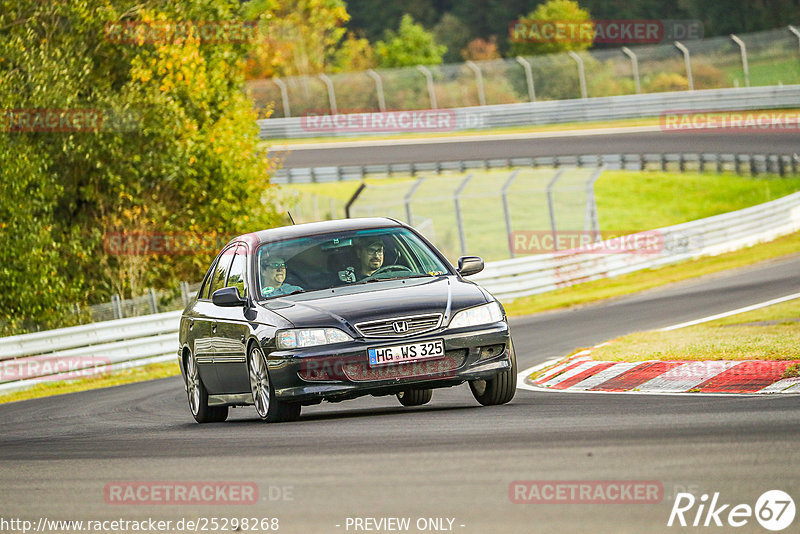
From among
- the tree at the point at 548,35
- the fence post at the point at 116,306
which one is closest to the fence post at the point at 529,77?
the tree at the point at 548,35

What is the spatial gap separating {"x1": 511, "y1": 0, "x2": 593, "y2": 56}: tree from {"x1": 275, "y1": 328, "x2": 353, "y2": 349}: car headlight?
6259 cm

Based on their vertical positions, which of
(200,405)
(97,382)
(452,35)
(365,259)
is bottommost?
(452,35)

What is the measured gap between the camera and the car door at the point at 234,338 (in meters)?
10.2

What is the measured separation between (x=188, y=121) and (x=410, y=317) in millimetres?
18725

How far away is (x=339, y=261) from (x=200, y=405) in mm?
2023

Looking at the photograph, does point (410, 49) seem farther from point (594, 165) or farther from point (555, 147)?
point (594, 165)

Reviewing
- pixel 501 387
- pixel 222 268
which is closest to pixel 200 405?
pixel 222 268

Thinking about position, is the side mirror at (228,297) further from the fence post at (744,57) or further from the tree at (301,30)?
the tree at (301,30)

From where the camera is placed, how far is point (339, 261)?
34.0ft

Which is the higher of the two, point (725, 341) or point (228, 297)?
point (228, 297)

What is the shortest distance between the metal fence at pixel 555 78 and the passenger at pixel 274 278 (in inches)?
1487

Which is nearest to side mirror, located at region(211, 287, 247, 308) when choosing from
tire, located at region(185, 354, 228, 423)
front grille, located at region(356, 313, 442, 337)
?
tire, located at region(185, 354, 228, 423)

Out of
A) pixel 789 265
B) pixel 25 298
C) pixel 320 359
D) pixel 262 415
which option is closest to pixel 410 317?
pixel 320 359

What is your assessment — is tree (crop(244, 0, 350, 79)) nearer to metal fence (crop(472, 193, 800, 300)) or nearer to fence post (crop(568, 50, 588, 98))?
fence post (crop(568, 50, 588, 98))
